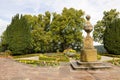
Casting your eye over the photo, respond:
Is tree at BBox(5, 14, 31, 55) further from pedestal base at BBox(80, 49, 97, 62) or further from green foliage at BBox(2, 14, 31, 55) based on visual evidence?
pedestal base at BBox(80, 49, 97, 62)

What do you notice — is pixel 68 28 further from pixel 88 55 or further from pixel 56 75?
pixel 56 75

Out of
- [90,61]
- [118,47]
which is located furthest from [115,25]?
[90,61]

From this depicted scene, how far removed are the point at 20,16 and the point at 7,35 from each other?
4718 mm

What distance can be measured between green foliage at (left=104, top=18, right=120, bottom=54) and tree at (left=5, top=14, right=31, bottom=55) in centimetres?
1466

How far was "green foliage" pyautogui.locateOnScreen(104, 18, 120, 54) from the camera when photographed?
36.7 meters

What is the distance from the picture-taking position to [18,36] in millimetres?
39125

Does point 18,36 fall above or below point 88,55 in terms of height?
above

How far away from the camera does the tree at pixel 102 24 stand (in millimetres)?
44597

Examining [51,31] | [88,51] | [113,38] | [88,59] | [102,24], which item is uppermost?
[102,24]

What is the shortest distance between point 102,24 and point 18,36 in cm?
1803

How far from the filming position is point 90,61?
11.2 meters

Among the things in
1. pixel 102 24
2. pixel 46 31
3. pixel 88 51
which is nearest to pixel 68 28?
pixel 46 31

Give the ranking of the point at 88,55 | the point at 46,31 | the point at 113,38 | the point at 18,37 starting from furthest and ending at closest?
the point at 46,31
the point at 18,37
the point at 113,38
the point at 88,55

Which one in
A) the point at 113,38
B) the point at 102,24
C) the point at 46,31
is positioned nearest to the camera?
the point at 113,38
